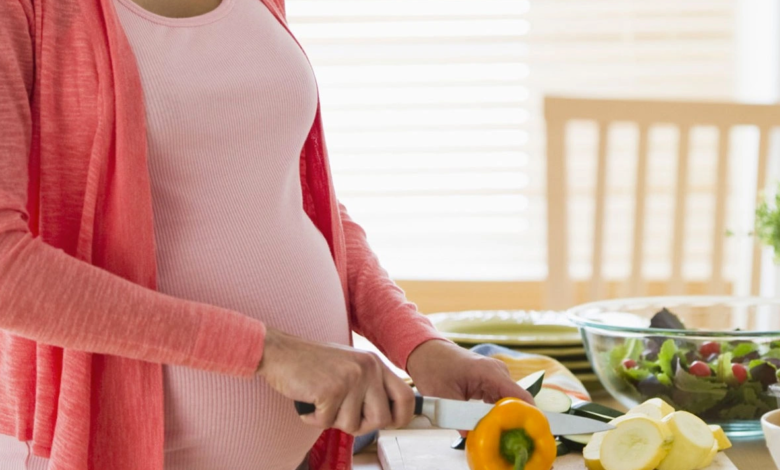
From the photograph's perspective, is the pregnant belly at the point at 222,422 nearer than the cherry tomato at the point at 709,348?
Yes

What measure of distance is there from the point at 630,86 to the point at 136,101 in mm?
2197

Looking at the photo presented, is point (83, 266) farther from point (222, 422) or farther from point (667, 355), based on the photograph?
point (667, 355)

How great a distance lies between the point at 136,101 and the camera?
28.6 inches

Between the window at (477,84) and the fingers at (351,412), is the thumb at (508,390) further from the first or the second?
the window at (477,84)

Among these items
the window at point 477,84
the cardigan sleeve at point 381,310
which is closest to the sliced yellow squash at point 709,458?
the cardigan sleeve at point 381,310

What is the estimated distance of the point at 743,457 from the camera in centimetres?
99

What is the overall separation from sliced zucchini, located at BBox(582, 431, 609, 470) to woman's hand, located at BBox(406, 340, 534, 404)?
0.08 m

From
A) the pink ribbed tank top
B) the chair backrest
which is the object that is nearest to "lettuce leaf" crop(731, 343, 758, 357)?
the pink ribbed tank top

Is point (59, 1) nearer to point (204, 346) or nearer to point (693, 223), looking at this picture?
point (204, 346)

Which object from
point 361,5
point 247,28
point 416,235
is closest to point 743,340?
point 247,28

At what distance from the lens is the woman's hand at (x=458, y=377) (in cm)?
88

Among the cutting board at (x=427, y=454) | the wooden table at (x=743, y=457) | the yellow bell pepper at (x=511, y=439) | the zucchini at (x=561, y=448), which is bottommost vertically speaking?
the wooden table at (x=743, y=457)

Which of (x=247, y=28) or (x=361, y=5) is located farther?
(x=361, y=5)

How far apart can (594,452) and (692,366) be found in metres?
0.21
